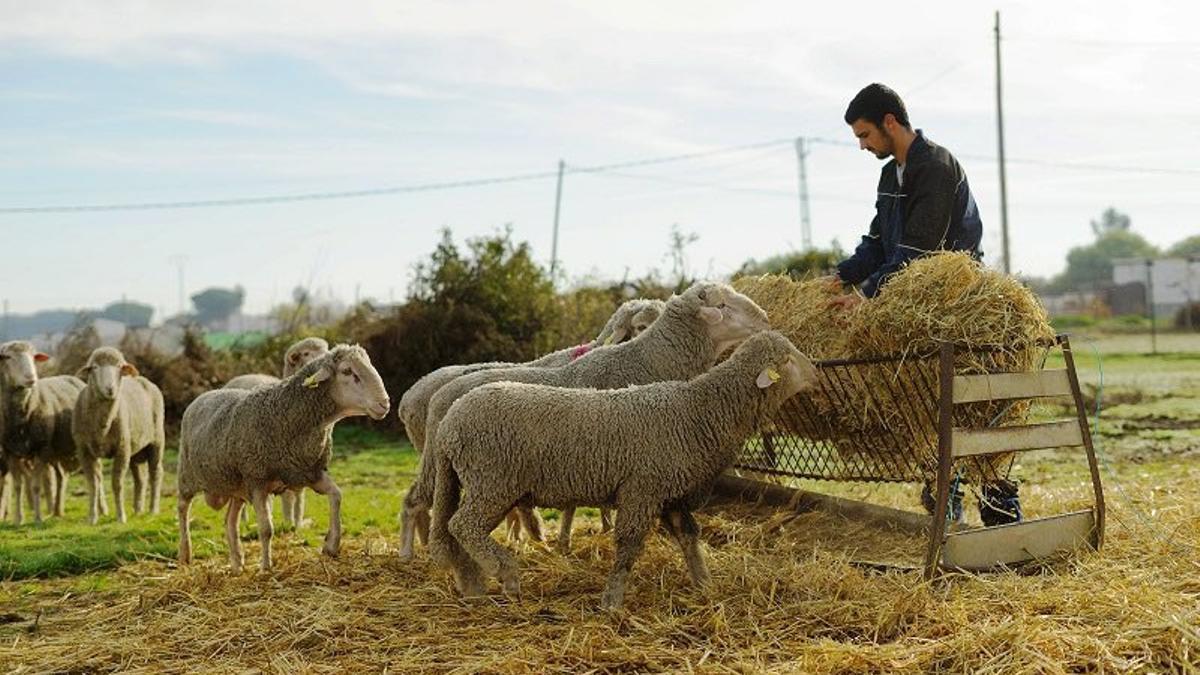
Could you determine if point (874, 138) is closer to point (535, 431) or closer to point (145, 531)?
point (535, 431)

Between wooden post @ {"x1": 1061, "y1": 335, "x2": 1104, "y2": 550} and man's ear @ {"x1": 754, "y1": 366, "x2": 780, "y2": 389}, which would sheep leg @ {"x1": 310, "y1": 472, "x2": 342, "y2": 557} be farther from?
wooden post @ {"x1": 1061, "y1": 335, "x2": 1104, "y2": 550}

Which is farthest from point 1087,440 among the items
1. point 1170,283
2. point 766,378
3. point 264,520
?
point 1170,283

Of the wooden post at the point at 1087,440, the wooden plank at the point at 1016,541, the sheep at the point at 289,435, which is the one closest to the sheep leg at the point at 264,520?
the sheep at the point at 289,435

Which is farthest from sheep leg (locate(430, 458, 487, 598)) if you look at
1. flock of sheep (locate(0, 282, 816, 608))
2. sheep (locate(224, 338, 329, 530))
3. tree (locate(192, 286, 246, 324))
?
tree (locate(192, 286, 246, 324))

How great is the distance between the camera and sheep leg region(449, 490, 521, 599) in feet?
20.8

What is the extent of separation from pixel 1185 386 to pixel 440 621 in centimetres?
1990

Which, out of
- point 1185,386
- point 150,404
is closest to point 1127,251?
point 1185,386

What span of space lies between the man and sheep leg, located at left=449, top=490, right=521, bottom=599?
2443mm

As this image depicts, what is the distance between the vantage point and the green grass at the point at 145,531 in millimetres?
8898

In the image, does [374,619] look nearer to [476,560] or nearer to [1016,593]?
[476,560]

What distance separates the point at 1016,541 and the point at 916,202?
2.08 m

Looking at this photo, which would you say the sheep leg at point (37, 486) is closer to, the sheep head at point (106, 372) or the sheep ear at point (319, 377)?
the sheep head at point (106, 372)

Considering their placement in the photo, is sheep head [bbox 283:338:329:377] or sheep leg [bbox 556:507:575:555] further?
sheep head [bbox 283:338:329:377]

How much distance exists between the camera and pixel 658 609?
19.9 feet
